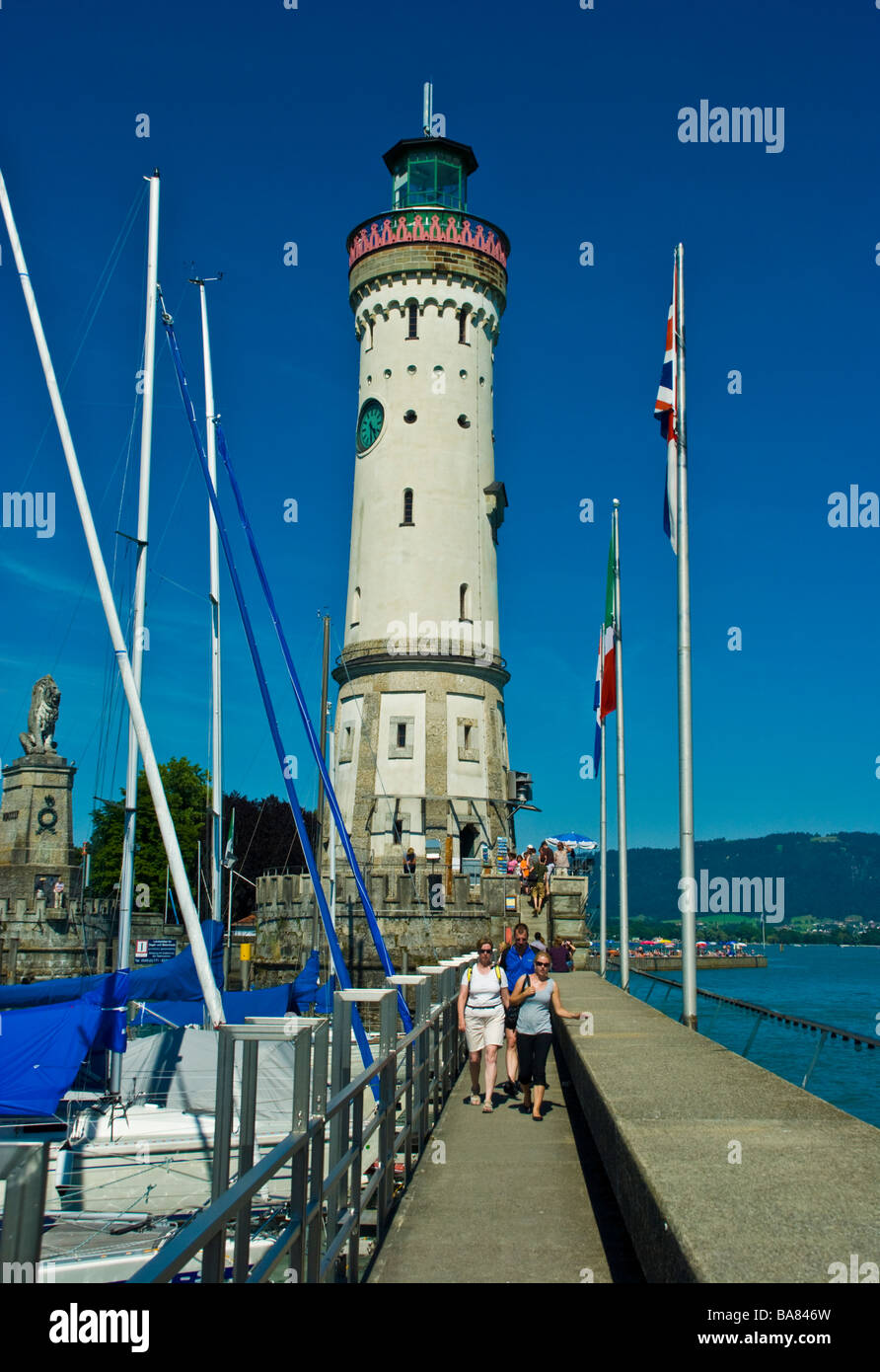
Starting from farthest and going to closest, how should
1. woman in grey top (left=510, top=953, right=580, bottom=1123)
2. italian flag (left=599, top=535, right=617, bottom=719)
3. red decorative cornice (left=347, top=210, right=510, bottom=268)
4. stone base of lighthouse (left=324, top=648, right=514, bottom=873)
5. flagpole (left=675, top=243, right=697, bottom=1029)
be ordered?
1. red decorative cornice (left=347, top=210, right=510, bottom=268)
2. stone base of lighthouse (left=324, top=648, right=514, bottom=873)
3. italian flag (left=599, top=535, right=617, bottom=719)
4. flagpole (left=675, top=243, right=697, bottom=1029)
5. woman in grey top (left=510, top=953, right=580, bottom=1123)

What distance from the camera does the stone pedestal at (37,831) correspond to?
189ft

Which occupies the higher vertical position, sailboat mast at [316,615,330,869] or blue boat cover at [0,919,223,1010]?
sailboat mast at [316,615,330,869]

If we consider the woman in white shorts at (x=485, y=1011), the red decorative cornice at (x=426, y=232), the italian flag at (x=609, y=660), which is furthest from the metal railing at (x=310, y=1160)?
the red decorative cornice at (x=426, y=232)

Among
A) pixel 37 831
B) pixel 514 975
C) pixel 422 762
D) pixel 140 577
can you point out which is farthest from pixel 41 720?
pixel 514 975

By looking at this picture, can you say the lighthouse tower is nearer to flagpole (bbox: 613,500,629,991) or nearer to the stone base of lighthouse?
the stone base of lighthouse

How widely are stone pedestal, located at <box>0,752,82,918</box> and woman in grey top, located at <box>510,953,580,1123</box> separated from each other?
159 ft

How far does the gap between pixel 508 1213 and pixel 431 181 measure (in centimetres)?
5333

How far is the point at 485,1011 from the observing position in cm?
1395

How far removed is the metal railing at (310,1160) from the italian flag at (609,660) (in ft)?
55.3

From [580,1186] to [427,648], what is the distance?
3946cm

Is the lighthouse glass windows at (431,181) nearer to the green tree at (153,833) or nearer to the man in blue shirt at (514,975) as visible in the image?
the green tree at (153,833)

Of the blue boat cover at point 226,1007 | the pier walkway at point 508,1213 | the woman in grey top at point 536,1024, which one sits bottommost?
the blue boat cover at point 226,1007

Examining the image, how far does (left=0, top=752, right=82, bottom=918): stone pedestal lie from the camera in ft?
189

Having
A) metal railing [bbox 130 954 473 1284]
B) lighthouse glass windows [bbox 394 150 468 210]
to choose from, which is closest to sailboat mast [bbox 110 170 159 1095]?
metal railing [bbox 130 954 473 1284]
